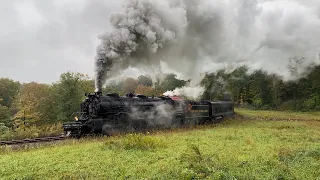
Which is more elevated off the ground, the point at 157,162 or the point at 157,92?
the point at 157,92

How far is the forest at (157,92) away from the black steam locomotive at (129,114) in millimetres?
5345

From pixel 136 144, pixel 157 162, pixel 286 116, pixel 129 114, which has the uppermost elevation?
pixel 129 114

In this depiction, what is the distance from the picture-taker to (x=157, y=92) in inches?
2830

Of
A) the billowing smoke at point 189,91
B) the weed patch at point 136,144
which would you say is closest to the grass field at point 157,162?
the weed patch at point 136,144

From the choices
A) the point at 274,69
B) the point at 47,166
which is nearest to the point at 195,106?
the point at 274,69

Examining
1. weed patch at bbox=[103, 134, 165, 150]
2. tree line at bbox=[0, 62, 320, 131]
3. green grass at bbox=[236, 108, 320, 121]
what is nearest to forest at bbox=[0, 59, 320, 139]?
tree line at bbox=[0, 62, 320, 131]

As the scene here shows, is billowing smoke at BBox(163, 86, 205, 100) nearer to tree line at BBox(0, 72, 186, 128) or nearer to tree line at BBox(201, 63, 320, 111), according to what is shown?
tree line at BBox(201, 63, 320, 111)

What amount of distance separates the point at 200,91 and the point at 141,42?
15.0 meters

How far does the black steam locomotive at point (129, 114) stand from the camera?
18062 mm

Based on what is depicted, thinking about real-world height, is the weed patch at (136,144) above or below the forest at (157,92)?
below

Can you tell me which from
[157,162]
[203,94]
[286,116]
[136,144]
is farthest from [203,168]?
[286,116]

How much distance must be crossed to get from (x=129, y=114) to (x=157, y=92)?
51.7 meters

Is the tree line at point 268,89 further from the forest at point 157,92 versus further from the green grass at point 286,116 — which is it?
the green grass at point 286,116

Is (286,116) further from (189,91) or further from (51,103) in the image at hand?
(51,103)
